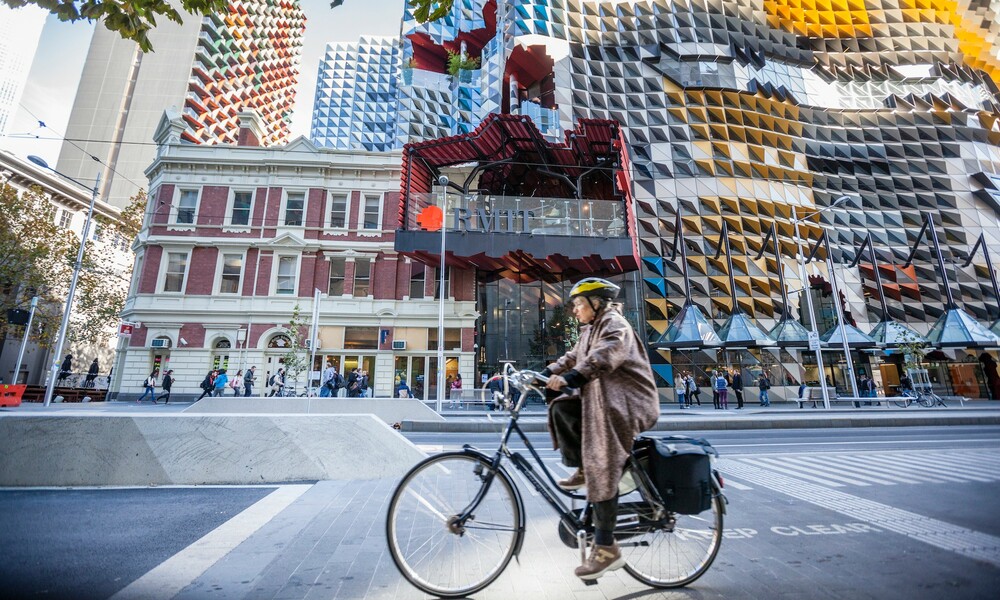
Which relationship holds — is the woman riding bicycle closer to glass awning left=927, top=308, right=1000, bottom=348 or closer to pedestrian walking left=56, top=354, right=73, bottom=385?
glass awning left=927, top=308, right=1000, bottom=348

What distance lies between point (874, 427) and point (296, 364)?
2364 cm

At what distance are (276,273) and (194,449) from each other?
22.8m

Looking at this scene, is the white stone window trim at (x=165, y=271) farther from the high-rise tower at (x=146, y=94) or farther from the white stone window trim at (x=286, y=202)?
the high-rise tower at (x=146, y=94)

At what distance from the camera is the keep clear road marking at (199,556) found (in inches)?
98.2

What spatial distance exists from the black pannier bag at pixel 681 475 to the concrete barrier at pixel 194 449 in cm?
437

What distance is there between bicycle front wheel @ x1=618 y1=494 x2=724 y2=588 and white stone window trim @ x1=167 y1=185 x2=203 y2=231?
3145 cm

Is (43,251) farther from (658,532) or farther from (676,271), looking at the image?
(676,271)

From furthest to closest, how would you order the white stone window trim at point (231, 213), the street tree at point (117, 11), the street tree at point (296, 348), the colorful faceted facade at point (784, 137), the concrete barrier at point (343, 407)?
the colorful faceted facade at point (784, 137) < the white stone window trim at point (231, 213) < the street tree at point (296, 348) < the concrete barrier at point (343, 407) < the street tree at point (117, 11)

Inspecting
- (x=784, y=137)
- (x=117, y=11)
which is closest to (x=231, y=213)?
(x=117, y=11)

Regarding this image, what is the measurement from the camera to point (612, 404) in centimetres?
268

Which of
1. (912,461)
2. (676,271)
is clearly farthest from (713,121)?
(912,461)

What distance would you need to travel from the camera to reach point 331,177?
27250 mm

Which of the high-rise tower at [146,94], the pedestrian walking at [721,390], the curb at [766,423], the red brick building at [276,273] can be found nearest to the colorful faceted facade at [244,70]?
the high-rise tower at [146,94]

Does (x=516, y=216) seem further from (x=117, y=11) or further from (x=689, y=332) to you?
(x=117, y=11)
